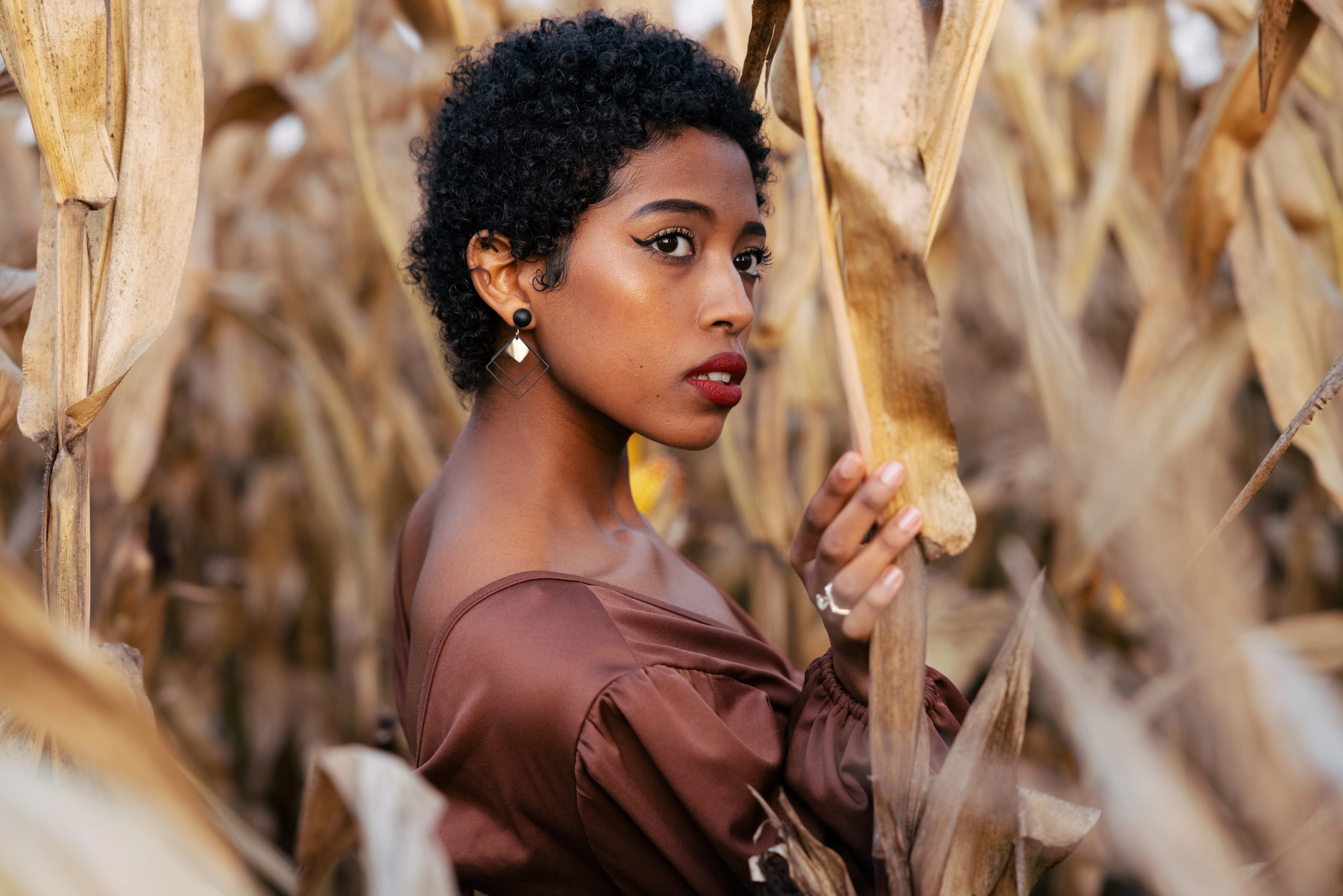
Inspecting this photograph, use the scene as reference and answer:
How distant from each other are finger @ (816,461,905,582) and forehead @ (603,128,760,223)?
0.41 meters

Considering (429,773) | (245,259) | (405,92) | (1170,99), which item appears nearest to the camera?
(429,773)

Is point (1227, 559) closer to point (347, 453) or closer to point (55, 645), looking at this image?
point (55, 645)

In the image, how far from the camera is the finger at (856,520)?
0.64 meters

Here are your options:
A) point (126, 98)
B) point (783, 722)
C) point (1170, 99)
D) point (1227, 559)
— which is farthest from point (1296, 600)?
point (126, 98)

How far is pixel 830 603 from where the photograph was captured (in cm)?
70

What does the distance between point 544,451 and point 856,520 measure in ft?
1.49

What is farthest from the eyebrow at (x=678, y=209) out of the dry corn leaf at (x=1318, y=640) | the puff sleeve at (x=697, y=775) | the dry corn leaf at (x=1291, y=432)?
the dry corn leaf at (x=1318, y=640)

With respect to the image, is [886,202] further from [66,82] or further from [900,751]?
[66,82]

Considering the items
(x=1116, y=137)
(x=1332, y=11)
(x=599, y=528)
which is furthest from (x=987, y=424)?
(x=1332, y=11)

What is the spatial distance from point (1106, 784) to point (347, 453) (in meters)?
1.47

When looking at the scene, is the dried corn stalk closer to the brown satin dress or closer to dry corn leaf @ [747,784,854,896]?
the brown satin dress

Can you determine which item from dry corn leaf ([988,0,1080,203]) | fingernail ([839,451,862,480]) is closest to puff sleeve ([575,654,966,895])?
fingernail ([839,451,862,480])

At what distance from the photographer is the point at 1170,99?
164 centimetres

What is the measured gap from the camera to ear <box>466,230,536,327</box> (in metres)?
1.06
